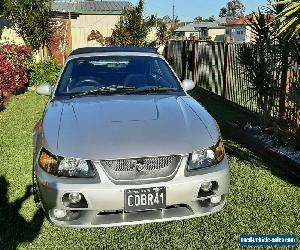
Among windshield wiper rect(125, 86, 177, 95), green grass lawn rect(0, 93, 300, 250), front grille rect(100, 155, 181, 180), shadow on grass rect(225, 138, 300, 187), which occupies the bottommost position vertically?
green grass lawn rect(0, 93, 300, 250)

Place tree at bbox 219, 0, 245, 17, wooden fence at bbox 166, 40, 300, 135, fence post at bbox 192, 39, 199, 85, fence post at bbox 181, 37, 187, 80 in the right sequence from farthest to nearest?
1. tree at bbox 219, 0, 245, 17
2. fence post at bbox 181, 37, 187, 80
3. fence post at bbox 192, 39, 199, 85
4. wooden fence at bbox 166, 40, 300, 135

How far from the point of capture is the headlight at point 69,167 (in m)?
3.36

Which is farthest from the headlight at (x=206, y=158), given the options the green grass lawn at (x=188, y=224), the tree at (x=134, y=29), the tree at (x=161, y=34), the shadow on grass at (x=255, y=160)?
the tree at (x=161, y=34)

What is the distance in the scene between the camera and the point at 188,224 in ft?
13.1

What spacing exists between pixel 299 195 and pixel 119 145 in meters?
2.40

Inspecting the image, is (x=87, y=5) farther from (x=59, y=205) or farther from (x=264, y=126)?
(x=59, y=205)

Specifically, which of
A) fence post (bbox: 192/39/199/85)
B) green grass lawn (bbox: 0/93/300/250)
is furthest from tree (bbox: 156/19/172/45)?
green grass lawn (bbox: 0/93/300/250)

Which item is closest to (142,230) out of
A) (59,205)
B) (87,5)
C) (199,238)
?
(199,238)

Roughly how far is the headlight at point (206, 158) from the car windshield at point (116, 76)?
135 cm

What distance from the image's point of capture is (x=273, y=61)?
7.12 metres

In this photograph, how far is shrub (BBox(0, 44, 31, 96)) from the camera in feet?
34.1

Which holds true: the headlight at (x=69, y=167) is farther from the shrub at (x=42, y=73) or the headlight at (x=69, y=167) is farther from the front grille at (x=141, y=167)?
the shrub at (x=42, y=73)

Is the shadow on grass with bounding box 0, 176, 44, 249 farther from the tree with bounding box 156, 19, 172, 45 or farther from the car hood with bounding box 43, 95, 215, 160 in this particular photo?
the tree with bounding box 156, 19, 172, 45

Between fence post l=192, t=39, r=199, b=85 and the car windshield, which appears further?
fence post l=192, t=39, r=199, b=85
